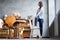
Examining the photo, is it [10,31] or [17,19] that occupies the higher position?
[17,19]

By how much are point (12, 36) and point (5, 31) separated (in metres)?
0.10

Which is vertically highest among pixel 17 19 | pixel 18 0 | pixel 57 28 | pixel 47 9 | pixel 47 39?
pixel 18 0

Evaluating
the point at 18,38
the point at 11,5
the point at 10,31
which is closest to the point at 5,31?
the point at 10,31

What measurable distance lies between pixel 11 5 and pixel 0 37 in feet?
1.28

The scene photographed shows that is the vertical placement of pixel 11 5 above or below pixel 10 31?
above

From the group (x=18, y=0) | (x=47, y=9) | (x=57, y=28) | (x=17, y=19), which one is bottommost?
(x=57, y=28)

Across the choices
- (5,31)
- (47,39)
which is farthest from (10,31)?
(47,39)

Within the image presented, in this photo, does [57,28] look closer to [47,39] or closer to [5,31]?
[47,39]

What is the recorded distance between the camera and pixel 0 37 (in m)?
1.70

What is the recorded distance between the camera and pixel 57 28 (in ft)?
5.55

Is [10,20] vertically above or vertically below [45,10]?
below

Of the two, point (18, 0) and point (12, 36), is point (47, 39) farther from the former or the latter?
point (18, 0)

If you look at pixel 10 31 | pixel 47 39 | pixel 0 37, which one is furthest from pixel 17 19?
pixel 47 39

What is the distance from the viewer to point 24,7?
1.74 meters
